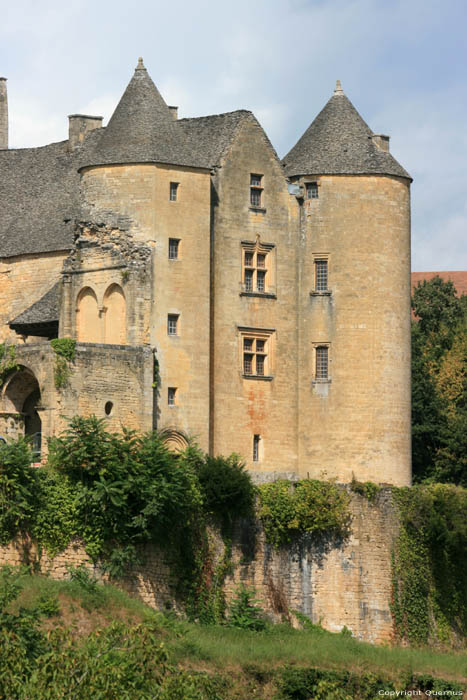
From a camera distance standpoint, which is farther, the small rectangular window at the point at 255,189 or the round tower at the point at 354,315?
the small rectangular window at the point at 255,189

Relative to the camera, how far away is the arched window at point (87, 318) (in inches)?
2356

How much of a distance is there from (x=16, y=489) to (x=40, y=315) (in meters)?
13.1

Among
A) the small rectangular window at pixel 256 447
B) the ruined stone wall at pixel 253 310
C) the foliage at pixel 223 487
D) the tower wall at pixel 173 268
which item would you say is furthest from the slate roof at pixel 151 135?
the foliage at pixel 223 487

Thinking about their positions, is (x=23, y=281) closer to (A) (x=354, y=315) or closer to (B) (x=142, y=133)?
(B) (x=142, y=133)

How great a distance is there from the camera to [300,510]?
5872 cm

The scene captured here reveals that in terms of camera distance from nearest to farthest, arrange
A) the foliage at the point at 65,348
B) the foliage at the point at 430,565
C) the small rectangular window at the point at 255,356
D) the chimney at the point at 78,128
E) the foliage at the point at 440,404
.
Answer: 1. the foliage at the point at 65,348
2. the foliage at the point at 430,565
3. the small rectangular window at the point at 255,356
4. the chimney at the point at 78,128
5. the foliage at the point at 440,404

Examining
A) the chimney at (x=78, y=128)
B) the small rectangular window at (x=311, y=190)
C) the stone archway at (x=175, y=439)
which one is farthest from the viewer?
the chimney at (x=78, y=128)

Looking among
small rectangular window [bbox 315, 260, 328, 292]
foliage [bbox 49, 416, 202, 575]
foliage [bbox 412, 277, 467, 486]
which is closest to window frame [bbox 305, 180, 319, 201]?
small rectangular window [bbox 315, 260, 328, 292]

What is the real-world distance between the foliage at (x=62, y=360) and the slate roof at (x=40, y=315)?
6459 mm

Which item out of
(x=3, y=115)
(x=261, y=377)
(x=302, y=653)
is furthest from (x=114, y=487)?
(x=3, y=115)

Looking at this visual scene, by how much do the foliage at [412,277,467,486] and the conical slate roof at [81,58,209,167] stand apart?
1966cm

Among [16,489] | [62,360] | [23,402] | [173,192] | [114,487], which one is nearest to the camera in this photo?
[16,489]

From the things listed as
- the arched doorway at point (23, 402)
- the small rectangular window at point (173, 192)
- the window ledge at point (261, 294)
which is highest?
the small rectangular window at point (173, 192)

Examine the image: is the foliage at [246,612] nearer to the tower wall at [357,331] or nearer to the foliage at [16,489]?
the tower wall at [357,331]
